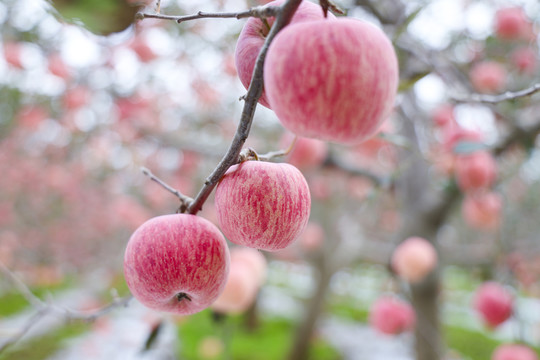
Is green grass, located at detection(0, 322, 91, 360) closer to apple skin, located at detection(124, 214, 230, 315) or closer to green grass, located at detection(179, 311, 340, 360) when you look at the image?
green grass, located at detection(179, 311, 340, 360)

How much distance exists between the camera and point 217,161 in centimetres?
269

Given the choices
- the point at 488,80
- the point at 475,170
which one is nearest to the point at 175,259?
the point at 475,170

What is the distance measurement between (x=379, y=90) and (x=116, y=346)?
20.7ft

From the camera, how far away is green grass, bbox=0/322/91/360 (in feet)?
16.5

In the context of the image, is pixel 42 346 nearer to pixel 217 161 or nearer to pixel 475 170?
pixel 217 161

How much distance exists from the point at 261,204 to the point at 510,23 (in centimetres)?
270

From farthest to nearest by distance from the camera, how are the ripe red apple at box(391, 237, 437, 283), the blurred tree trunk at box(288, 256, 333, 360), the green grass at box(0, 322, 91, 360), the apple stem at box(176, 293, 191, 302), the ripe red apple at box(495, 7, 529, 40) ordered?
the blurred tree trunk at box(288, 256, 333, 360)
the green grass at box(0, 322, 91, 360)
the ripe red apple at box(495, 7, 529, 40)
the ripe red apple at box(391, 237, 437, 283)
the apple stem at box(176, 293, 191, 302)

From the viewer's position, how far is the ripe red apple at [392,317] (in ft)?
6.72

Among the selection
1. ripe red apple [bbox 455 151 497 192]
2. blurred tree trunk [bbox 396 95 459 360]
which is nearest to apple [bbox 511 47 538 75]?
blurred tree trunk [bbox 396 95 459 360]

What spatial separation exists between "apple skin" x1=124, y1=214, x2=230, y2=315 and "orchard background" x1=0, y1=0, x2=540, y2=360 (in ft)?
0.65

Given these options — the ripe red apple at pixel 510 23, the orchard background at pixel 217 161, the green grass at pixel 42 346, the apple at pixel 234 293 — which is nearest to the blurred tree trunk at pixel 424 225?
the orchard background at pixel 217 161

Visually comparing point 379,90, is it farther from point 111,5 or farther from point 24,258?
point 24,258

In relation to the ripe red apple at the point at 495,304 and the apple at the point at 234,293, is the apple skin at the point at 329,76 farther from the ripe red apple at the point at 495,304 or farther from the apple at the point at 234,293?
the ripe red apple at the point at 495,304

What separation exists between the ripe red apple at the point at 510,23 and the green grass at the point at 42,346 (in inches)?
196
